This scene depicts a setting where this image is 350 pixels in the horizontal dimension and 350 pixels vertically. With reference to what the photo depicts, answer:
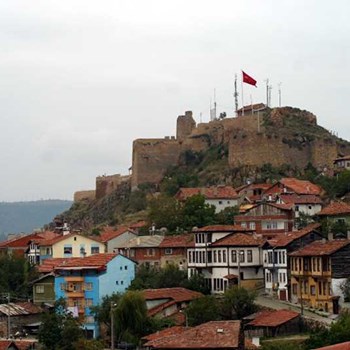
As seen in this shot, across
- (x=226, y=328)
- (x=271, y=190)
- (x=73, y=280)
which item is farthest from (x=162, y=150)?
(x=226, y=328)

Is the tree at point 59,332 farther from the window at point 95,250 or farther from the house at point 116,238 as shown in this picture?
the house at point 116,238

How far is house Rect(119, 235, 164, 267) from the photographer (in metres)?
78.9

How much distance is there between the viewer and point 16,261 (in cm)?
8225

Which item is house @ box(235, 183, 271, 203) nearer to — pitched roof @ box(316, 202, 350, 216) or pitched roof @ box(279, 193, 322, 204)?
pitched roof @ box(279, 193, 322, 204)

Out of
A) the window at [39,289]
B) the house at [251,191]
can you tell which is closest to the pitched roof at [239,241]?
the window at [39,289]

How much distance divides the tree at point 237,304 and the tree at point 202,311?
730 millimetres

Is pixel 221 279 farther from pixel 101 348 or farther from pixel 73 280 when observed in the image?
pixel 101 348

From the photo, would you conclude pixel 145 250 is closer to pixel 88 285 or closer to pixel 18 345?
pixel 88 285

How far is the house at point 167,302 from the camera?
64938 millimetres

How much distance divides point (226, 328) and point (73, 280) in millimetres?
27790

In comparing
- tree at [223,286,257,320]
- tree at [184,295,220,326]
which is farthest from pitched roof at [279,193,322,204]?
tree at [184,295,220,326]

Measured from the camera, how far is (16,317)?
2781 inches

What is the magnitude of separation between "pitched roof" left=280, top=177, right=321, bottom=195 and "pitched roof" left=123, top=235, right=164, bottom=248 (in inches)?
565

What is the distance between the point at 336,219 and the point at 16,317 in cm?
2270
